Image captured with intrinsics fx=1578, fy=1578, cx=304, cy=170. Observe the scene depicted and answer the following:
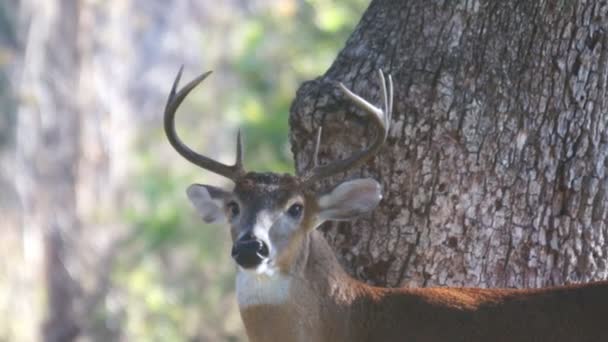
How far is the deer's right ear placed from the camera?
28.8 feet

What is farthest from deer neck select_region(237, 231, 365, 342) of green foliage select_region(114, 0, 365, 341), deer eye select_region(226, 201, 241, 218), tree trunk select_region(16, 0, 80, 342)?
tree trunk select_region(16, 0, 80, 342)

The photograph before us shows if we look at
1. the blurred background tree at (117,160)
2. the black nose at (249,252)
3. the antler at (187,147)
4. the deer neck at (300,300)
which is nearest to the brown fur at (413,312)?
the deer neck at (300,300)

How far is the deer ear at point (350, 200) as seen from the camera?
8258mm

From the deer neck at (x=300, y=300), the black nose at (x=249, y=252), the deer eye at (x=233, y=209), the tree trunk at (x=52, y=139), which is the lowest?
the deer neck at (x=300, y=300)

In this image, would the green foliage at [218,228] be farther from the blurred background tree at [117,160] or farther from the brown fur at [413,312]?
the brown fur at [413,312]

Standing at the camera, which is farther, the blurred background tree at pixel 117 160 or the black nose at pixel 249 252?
the blurred background tree at pixel 117 160

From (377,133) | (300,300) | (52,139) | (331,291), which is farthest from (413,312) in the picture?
(52,139)

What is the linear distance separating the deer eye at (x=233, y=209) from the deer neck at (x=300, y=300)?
0.39 metres

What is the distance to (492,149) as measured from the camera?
848 centimetres

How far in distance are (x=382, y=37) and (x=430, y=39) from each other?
304 mm

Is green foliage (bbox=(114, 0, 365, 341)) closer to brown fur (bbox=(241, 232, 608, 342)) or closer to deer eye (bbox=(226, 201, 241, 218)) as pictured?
deer eye (bbox=(226, 201, 241, 218))

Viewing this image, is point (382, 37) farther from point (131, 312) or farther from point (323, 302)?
point (131, 312)

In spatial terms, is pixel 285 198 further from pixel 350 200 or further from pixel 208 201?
pixel 208 201

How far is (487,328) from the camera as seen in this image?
25.8 ft
